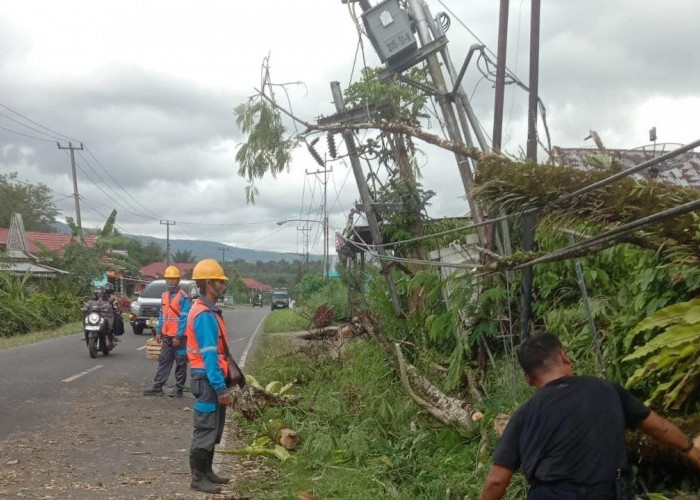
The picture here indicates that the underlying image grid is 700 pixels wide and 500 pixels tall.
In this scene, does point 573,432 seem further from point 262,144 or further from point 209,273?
point 262,144

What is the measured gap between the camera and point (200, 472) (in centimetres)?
638

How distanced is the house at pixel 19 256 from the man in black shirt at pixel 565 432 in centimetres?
2910

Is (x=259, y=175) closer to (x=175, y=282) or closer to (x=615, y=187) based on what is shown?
(x=175, y=282)

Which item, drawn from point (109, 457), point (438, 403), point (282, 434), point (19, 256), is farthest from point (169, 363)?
point (19, 256)

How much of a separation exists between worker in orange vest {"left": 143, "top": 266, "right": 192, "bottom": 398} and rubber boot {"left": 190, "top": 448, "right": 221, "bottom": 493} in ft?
15.5

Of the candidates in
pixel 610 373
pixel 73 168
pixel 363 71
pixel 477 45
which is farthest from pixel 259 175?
pixel 73 168

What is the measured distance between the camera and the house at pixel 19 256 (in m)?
35.2

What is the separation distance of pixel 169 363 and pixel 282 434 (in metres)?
3.87

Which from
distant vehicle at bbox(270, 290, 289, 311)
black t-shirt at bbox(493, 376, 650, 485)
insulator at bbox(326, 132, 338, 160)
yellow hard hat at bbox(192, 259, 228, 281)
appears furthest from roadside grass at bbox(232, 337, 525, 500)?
distant vehicle at bbox(270, 290, 289, 311)

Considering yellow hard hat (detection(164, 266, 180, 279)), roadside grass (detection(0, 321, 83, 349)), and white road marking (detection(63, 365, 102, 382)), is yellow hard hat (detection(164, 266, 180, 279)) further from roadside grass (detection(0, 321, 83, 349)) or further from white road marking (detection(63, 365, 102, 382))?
roadside grass (detection(0, 321, 83, 349))

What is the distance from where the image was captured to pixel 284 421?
29.2ft

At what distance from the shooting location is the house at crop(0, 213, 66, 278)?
116 feet

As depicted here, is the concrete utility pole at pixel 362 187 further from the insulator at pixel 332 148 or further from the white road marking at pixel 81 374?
the white road marking at pixel 81 374

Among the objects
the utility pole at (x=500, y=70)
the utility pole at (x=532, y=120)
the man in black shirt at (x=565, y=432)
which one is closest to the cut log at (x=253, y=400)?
the utility pole at (x=532, y=120)
